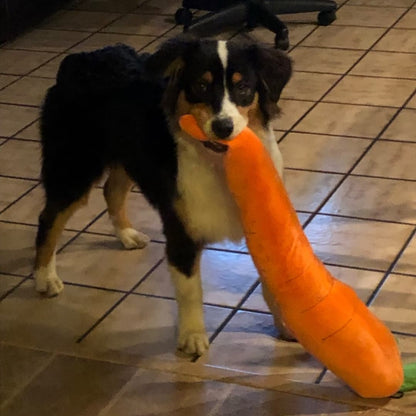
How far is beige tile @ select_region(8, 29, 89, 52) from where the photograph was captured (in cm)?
425

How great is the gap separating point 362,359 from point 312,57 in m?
2.24

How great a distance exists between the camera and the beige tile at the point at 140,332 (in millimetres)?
2215

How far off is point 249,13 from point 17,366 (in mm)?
2497

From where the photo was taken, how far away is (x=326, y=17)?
4.32 m

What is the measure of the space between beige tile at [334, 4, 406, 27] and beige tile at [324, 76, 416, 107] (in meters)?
0.71

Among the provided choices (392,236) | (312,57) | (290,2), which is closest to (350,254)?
(392,236)

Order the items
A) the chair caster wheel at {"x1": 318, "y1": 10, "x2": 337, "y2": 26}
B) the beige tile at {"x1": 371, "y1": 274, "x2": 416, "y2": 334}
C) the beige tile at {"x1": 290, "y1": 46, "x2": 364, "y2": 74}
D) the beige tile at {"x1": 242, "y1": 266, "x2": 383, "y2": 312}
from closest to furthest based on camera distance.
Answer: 1. the beige tile at {"x1": 371, "y1": 274, "x2": 416, "y2": 334}
2. the beige tile at {"x1": 242, "y1": 266, "x2": 383, "y2": 312}
3. the beige tile at {"x1": 290, "y1": 46, "x2": 364, "y2": 74}
4. the chair caster wheel at {"x1": 318, "y1": 10, "x2": 337, "y2": 26}

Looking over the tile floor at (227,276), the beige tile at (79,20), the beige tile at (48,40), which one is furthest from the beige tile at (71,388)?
the beige tile at (79,20)

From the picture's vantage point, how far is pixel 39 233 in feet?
8.16

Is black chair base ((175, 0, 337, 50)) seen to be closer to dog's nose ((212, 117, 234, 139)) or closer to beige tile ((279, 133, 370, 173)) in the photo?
beige tile ((279, 133, 370, 173))

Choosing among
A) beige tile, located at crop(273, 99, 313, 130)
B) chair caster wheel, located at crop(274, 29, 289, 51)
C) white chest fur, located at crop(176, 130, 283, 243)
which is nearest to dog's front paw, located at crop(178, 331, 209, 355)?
white chest fur, located at crop(176, 130, 283, 243)

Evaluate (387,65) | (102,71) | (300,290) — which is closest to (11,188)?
(102,71)

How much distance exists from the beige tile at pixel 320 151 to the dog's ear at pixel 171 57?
110cm

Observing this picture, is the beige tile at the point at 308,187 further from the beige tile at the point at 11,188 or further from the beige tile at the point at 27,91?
the beige tile at the point at 27,91
